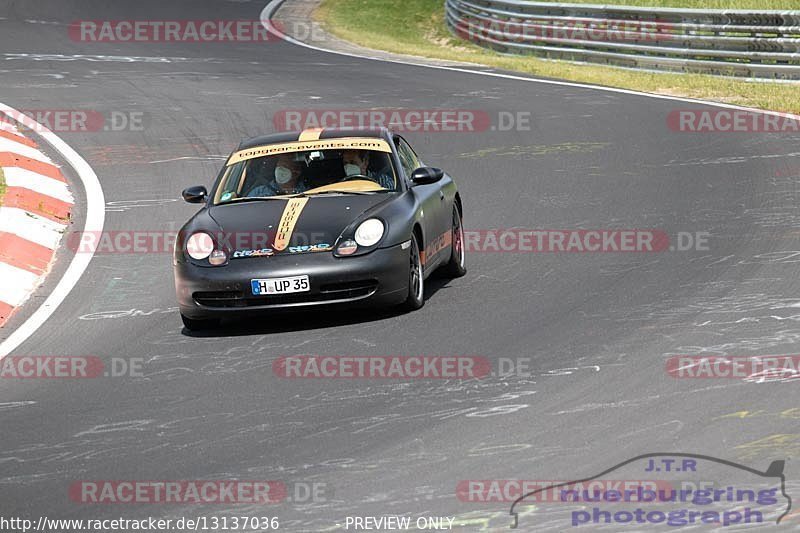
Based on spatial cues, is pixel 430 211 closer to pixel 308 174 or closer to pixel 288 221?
pixel 308 174

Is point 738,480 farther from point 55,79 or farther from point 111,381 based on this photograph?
point 55,79

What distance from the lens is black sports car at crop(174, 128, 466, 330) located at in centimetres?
948

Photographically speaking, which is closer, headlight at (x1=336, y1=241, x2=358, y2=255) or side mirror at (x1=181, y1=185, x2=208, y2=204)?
headlight at (x1=336, y1=241, x2=358, y2=255)

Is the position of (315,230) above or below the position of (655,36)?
above

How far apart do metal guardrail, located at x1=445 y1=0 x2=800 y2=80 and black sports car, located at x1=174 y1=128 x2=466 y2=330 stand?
1190 cm

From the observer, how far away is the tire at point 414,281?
385 inches

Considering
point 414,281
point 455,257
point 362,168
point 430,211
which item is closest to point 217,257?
point 414,281

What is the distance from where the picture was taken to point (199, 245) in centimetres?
984

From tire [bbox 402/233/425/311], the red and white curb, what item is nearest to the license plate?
tire [bbox 402/233/425/311]

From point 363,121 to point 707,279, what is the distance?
29.4 ft

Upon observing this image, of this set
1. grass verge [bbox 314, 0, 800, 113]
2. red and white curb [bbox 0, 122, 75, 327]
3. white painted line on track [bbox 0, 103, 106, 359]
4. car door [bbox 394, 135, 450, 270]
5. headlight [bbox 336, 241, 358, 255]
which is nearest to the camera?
headlight [bbox 336, 241, 358, 255]

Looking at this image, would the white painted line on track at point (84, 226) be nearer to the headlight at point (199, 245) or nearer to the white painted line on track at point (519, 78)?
the headlight at point (199, 245)

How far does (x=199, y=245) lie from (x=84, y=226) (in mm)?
3806

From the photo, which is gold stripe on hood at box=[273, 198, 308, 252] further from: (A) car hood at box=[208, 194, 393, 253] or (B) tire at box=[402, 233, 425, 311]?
(B) tire at box=[402, 233, 425, 311]
